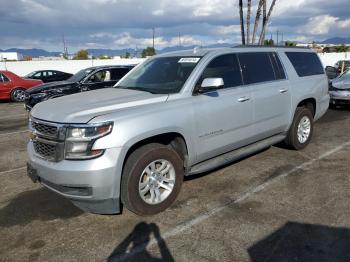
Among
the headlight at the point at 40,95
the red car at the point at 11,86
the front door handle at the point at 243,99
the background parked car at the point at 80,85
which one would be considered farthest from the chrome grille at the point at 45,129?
the red car at the point at 11,86

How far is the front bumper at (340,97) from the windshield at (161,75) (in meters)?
7.68

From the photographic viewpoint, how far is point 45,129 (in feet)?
12.3

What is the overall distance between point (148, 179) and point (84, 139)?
0.91 metres

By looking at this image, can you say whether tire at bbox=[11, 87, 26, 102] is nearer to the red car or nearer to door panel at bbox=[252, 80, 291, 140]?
the red car

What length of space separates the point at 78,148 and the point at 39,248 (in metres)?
1.05

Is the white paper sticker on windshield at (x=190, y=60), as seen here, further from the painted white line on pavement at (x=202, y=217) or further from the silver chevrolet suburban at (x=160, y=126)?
the painted white line on pavement at (x=202, y=217)

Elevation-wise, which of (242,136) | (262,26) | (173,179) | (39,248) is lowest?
(39,248)

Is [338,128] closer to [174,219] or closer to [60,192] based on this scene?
[174,219]

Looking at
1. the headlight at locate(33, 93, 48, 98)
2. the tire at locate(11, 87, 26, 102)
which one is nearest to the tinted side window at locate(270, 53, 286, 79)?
the headlight at locate(33, 93, 48, 98)

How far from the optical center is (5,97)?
16203 mm

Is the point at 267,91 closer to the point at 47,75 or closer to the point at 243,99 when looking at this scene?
the point at 243,99

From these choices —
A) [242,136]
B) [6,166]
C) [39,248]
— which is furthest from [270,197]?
[6,166]

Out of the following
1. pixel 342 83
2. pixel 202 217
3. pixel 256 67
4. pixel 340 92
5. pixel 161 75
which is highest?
pixel 256 67

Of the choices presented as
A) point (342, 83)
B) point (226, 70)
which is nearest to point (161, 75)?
point (226, 70)
